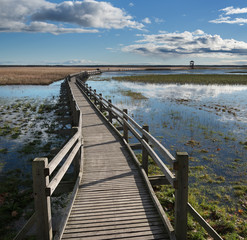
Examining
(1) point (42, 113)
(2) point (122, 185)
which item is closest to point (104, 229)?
(2) point (122, 185)

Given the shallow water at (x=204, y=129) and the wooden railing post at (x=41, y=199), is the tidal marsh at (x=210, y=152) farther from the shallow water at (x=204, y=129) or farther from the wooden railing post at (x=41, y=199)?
the wooden railing post at (x=41, y=199)

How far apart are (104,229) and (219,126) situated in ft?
39.0

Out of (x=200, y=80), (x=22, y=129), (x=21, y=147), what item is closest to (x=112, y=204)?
(x=21, y=147)

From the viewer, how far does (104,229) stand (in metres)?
4.11

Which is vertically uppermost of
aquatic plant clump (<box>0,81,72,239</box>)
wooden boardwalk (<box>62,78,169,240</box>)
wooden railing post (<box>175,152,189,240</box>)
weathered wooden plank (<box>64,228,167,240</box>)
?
wooden railing post (<box>175,152,189,240</box>)

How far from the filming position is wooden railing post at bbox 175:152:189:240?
3.75 m

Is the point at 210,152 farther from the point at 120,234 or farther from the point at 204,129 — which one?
the point at 120,234

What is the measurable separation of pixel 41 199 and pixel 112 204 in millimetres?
1840

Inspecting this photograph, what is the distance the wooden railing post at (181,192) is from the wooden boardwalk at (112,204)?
294 mm

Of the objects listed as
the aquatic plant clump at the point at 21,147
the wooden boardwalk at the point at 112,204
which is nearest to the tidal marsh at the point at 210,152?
the wooden boardwalk at the point at 112,204

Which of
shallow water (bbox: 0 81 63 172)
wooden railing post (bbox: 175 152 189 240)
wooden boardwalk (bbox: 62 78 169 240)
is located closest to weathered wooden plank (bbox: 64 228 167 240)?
wooden boardwalk (bbox: 62 78 169 240)

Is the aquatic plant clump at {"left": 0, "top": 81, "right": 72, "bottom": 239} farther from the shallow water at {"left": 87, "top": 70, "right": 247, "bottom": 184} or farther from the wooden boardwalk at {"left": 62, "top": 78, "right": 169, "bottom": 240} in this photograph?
the shallow water at {"left": 87, "top": 70, "right": 247, "bottom": 184}

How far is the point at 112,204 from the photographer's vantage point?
490 cm

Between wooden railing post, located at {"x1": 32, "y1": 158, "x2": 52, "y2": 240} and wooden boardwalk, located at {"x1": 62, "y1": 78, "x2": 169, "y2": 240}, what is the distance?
487mm
